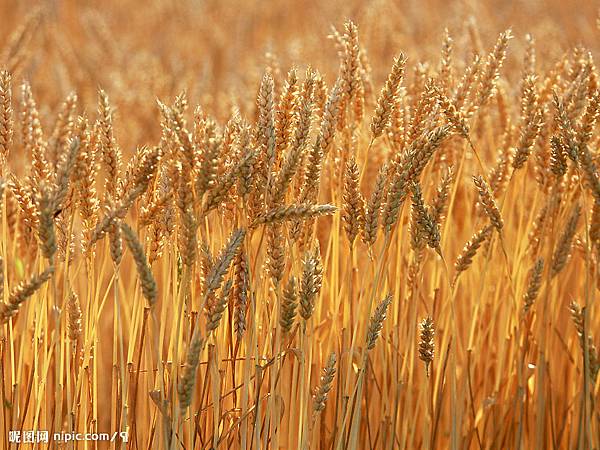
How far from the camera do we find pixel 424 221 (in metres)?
1.18

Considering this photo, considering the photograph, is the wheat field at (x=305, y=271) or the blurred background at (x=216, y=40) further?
the blurred background at (x=216, y=40)

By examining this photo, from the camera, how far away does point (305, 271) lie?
111cm

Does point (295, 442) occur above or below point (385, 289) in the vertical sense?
below

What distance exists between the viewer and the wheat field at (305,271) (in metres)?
1.15

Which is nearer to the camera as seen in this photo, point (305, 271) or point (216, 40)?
point (305, 271)

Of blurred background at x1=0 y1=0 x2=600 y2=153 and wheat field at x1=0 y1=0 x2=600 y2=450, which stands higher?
blurred background at x1=0 y1=0 x2=600 y2=153

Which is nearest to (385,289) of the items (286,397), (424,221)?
(286,397)

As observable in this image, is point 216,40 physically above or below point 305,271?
above

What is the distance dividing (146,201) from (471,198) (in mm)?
1005

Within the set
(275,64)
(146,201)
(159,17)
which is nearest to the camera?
(146,201)

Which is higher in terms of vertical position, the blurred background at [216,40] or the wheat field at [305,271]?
the blurred background at [216,40]

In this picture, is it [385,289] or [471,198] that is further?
[471,198]

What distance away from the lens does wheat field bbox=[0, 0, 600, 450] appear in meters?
1.15

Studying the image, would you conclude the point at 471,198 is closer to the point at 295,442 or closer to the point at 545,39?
the point at 295,442
